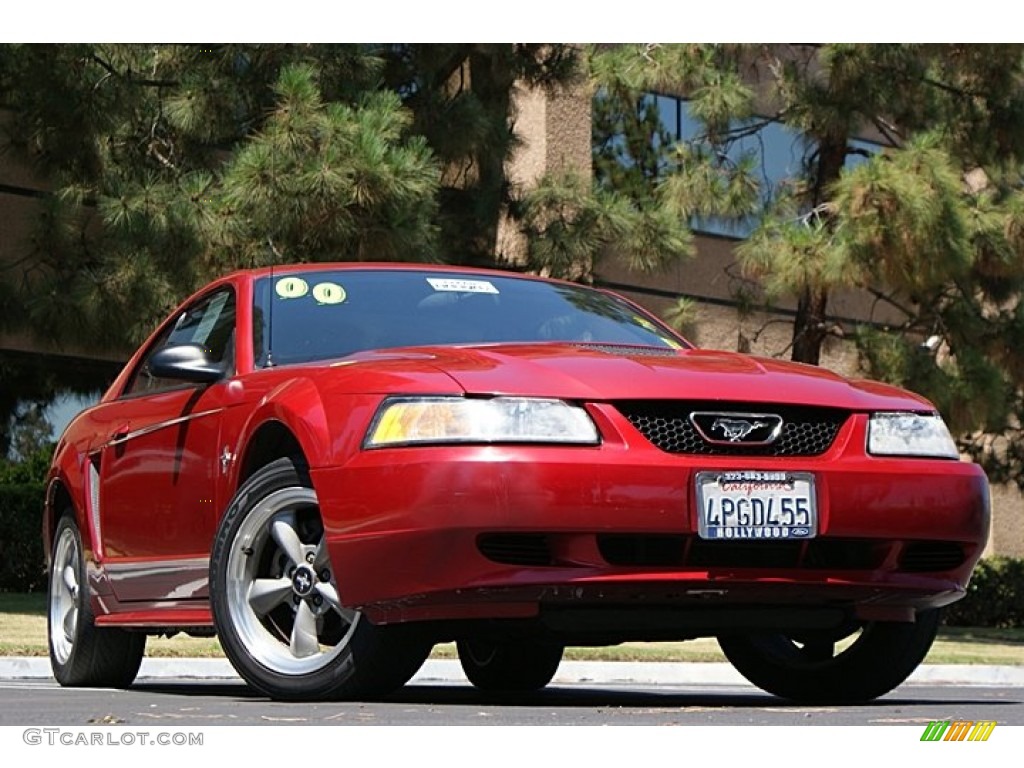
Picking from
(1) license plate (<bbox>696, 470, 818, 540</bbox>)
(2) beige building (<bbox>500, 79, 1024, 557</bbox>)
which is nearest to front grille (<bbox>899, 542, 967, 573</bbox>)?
(1) license plate (<bbox>696, 470, 818, 540</bbox>)

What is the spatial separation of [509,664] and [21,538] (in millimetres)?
12067

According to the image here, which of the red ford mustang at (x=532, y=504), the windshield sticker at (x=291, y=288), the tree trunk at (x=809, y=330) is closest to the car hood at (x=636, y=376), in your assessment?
the red ford mustang at (x=532, y=504)

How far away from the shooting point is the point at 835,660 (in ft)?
22.0

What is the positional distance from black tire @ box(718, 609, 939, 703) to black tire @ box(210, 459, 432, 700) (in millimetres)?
1229

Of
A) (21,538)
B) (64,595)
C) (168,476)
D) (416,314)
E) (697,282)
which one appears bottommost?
(21,538)

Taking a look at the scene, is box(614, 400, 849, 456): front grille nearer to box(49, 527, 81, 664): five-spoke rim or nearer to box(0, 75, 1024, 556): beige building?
box(49, 527, 81, 664): five-spoke rim

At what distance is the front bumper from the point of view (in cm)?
526

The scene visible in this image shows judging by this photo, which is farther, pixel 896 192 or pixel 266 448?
A: pixel 896 192

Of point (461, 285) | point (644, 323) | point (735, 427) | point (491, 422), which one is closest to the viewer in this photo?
point (491, 422)

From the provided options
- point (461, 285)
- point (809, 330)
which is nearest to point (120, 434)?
point (461, 285)

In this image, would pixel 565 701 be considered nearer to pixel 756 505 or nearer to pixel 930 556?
pixel 930 556

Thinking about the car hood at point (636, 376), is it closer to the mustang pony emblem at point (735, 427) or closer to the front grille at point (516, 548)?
the mustang pony emblem at point (735, 427)

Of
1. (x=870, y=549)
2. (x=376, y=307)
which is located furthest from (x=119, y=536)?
(x=870, y=549)
